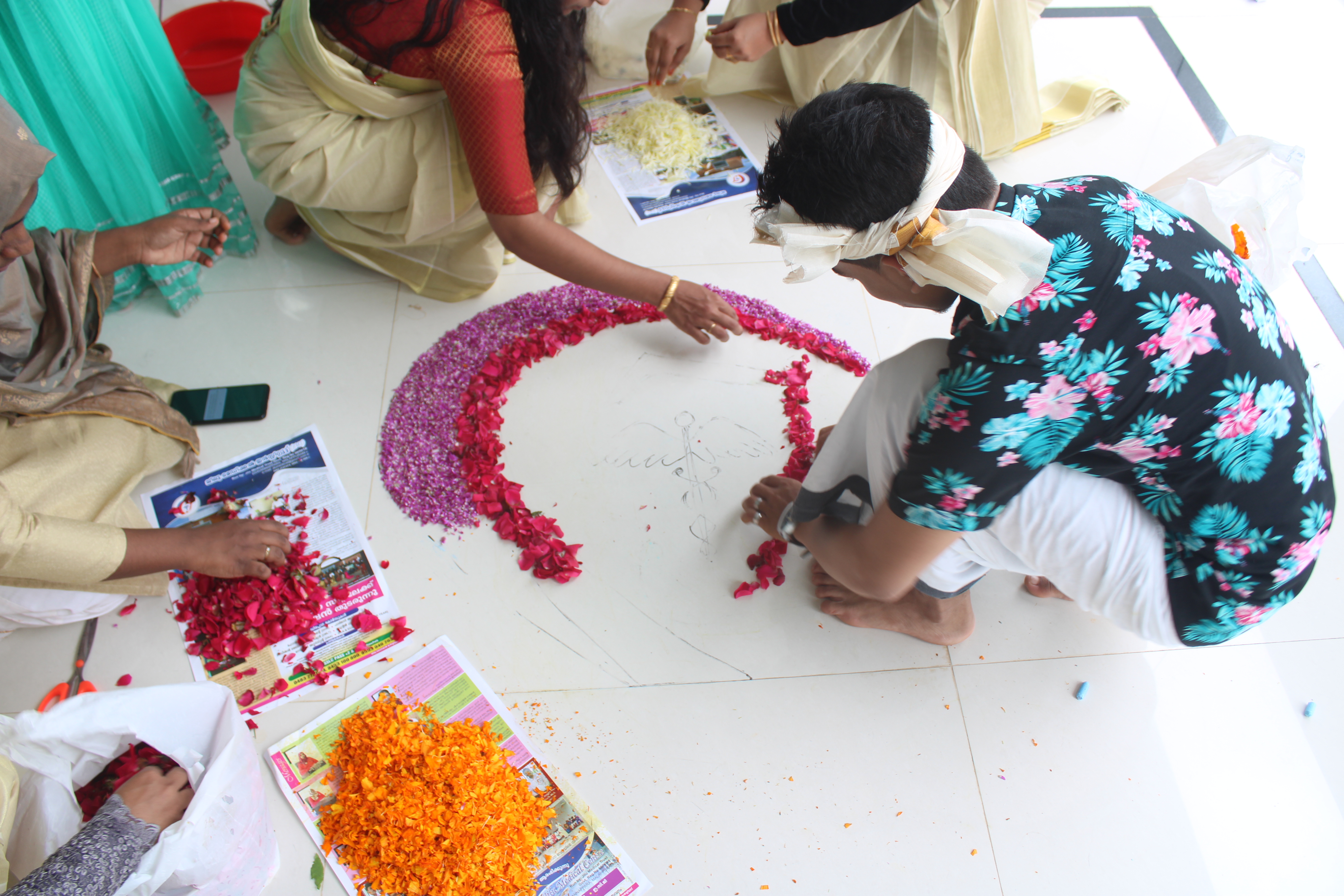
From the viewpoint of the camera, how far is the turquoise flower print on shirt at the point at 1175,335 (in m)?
0.87

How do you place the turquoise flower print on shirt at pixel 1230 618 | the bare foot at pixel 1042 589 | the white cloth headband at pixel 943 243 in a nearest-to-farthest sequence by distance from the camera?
the white cloth headband at pixel 943 243 → the turquoise flower print on shirt at pixel 1230 618 → the bare foot at pixel 1042 589

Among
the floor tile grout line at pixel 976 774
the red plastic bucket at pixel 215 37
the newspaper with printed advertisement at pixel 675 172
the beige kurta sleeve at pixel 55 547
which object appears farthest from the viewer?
the red plastic bucket at pixel 215 37

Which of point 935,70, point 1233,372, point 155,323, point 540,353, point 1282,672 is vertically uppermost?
point 1233,372

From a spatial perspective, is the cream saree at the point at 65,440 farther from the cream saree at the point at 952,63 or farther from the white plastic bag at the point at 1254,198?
the white plastic bag at the point at 1254,198

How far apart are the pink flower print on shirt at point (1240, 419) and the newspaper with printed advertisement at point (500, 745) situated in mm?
1017

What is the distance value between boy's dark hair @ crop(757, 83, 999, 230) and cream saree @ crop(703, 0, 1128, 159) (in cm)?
120

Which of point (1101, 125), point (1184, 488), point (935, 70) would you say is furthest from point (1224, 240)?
point (1101, 125)

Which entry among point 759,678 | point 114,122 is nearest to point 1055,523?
point 759,678

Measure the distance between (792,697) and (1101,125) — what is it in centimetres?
193

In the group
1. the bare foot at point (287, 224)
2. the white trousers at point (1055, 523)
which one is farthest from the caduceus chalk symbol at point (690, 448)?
the bare foot at point (287, 224)

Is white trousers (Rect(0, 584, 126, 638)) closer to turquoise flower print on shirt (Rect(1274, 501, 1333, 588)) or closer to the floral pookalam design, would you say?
the floral pookalam design

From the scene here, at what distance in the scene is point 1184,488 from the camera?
1.01m

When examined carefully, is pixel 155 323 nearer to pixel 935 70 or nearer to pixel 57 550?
pixel 57 550

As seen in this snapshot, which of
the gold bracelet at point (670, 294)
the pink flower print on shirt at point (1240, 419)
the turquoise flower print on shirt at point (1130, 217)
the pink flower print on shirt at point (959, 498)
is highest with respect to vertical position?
the turquoise flower print on shirt at point (1130, 217)
